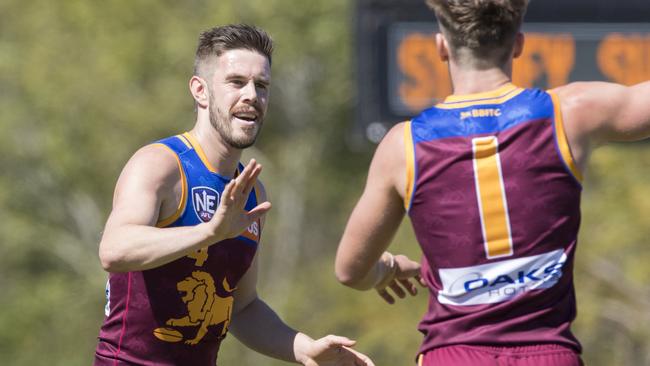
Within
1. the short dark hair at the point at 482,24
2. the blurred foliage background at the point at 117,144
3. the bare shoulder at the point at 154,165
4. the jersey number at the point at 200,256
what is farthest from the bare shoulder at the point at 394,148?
the blurred foliage background at the point at 117,144

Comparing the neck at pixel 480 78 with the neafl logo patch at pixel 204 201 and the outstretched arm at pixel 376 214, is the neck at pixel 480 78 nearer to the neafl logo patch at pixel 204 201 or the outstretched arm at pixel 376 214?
the outstretched arm at pixel 376 214

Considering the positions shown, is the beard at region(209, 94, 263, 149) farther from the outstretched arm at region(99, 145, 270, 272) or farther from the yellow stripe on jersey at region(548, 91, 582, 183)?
the yellow stripe on jersey at region(548, 91, 582, 183)

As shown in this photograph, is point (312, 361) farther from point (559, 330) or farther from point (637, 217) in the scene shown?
point (637, 217)

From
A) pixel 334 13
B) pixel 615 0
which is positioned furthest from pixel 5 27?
pixel 615 0

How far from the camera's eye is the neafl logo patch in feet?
17.0

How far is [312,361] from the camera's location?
17.3 ft

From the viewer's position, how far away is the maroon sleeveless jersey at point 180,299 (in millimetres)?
5191

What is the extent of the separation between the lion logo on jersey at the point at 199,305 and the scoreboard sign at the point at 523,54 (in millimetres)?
6051

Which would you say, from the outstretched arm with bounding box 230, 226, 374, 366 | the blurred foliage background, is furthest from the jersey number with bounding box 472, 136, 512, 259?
the blurred foliage background

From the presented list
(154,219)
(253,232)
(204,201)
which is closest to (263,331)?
(253,232)

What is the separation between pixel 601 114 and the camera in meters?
4.10

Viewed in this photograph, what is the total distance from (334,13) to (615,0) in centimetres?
1752

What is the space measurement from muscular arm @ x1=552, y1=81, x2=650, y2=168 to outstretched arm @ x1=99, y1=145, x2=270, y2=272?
1.03m

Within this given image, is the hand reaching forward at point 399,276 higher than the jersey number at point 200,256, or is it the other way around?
the jersey number at point 200,256
